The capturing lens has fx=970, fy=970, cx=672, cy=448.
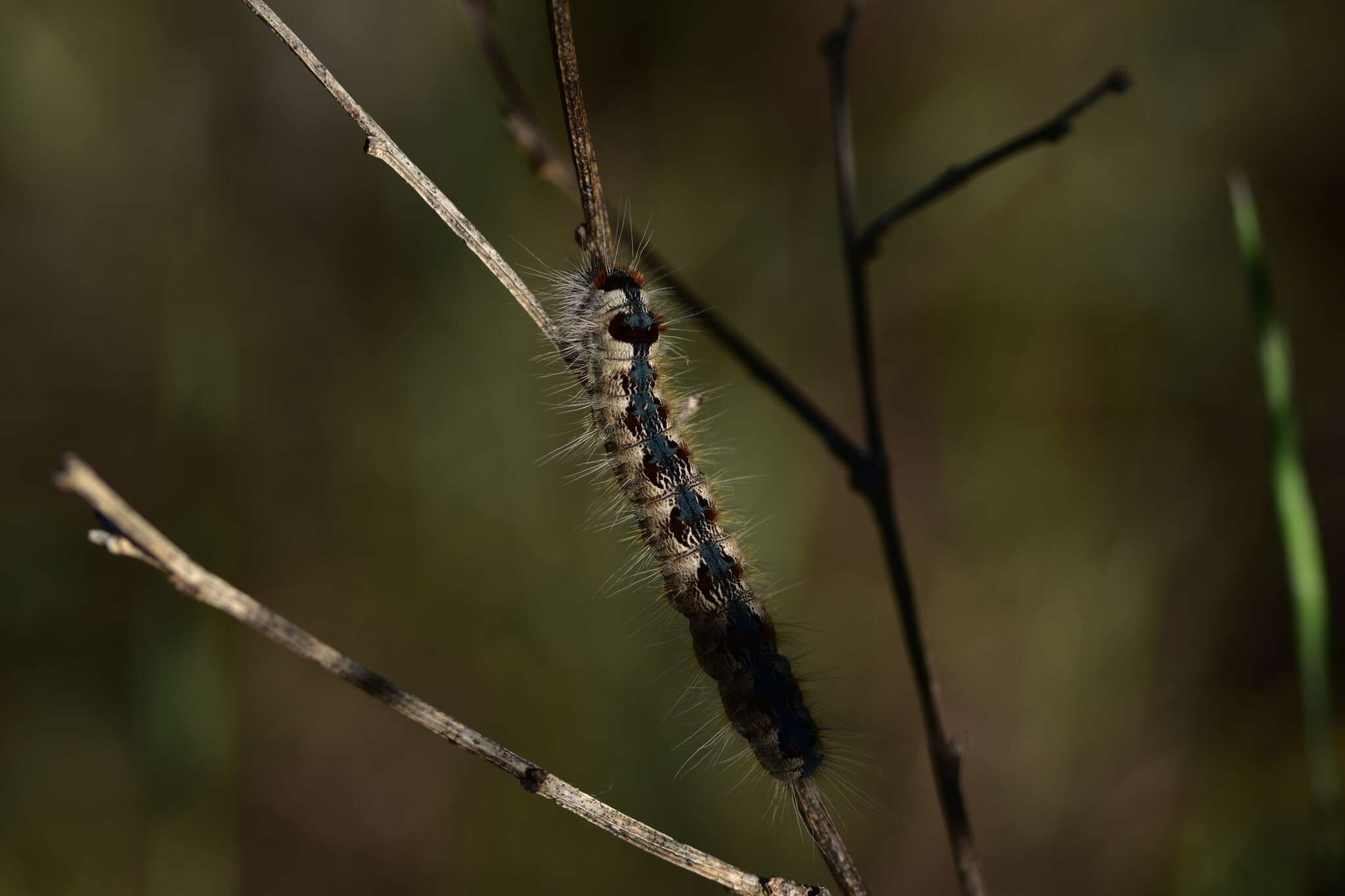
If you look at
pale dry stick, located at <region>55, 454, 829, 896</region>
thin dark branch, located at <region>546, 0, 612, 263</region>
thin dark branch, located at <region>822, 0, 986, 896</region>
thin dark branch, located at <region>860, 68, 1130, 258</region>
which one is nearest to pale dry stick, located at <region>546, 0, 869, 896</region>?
thin dark branch, located at <region>546, 0, 612, 263</region>

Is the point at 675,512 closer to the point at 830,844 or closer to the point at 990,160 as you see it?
the point at 830,844

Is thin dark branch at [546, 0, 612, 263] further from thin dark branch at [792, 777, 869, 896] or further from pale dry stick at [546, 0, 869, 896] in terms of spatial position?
thin dark branch at [792, 777, 869, 896]

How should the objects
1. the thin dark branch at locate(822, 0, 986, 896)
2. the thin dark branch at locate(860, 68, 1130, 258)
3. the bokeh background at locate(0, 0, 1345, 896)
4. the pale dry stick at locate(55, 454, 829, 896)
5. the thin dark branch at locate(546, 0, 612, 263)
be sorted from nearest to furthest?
the pale dry stick at locate(55, 454, 829, 896), the thin dark branch at locate(546, 0, 612, 263), the thin dark branch at locate(822, 0, 986, 896), the thin dark branch at locate(860, 68, 1130, 258), the bokeh background at locate(0, 0, 1345, 896)

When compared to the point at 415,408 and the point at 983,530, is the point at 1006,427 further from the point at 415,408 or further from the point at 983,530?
the point at 415,408

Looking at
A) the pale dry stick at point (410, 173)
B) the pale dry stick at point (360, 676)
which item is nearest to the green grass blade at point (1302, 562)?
the pale dry stick at point (360, 676)

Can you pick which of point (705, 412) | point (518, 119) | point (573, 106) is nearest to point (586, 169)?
point (573, 106)

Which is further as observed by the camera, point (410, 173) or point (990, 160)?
point (990, 160)

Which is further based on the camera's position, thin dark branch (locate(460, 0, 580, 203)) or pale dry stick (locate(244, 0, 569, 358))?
thin dark branch (locate(460, 0, 580, 203))
